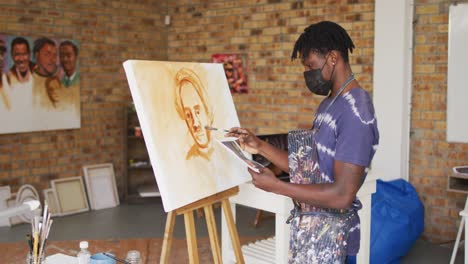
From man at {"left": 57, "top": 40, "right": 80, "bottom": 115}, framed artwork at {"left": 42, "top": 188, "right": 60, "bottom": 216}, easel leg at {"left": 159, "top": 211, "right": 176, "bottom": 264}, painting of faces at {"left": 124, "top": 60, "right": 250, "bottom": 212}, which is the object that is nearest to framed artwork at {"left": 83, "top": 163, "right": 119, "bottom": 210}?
framed artwork at {"left": 42, "top": 188, "right": 60, "bottom": 216}

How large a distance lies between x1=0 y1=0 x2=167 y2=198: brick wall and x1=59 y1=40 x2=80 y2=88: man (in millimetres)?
97

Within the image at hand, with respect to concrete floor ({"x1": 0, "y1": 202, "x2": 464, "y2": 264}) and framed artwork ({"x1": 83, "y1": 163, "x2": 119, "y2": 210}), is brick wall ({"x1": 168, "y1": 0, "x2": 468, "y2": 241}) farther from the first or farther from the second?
framed artwork ({"x1": 83, "y1": 163, "x2": 119, "y2": 210})

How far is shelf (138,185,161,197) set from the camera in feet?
20.0

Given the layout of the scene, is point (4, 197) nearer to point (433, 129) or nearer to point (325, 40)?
point (433, 129)

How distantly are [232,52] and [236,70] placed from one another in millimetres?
210

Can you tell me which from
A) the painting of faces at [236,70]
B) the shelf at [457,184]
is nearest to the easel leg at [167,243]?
the shelf at [457,184]

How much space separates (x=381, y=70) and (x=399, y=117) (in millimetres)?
448

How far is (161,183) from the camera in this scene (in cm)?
238

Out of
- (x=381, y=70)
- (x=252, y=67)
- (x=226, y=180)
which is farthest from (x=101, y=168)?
(x=226, y=180)

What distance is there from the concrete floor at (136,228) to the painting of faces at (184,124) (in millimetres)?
2134

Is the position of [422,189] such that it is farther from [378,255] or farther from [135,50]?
[135,50]

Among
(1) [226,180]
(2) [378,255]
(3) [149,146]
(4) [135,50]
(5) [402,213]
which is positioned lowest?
(2) [378,255]

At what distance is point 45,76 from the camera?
5523mm

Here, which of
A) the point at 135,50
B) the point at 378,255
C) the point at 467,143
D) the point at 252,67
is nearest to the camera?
the point at 378,255
